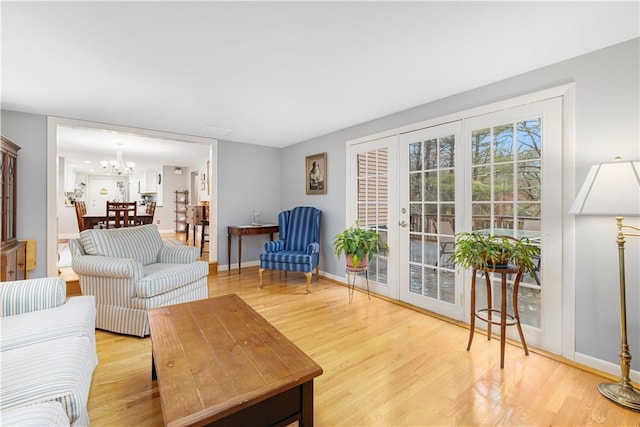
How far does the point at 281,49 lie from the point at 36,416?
2.16 metres

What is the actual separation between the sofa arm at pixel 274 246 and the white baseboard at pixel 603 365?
3278 mm

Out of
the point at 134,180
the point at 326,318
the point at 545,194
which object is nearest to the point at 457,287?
the point at 545,194

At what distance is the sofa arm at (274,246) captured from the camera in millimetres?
4070

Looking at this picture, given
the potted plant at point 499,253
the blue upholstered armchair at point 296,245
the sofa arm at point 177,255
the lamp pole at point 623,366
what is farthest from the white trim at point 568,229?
the sofa arm at point 177,255

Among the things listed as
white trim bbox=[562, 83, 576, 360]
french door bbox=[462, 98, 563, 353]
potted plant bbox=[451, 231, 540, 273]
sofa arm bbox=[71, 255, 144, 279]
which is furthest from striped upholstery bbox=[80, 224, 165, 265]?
white trim bbox=[562, 83, 576, 360]

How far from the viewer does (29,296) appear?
170cm

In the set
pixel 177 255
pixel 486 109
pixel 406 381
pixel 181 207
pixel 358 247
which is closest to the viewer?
pixel 406 381

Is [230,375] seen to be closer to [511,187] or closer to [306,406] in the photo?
[306,406]

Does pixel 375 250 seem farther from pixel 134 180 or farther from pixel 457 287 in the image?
pixel 134 180

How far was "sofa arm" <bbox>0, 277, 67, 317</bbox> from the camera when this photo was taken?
166 cm

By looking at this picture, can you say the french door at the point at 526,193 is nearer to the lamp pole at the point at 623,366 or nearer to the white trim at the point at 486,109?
the white trim at the point at 486,109

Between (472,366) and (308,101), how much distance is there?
106 inches

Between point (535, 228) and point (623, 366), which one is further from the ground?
point (535, 228)

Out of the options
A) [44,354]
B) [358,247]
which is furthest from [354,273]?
[44,354]
